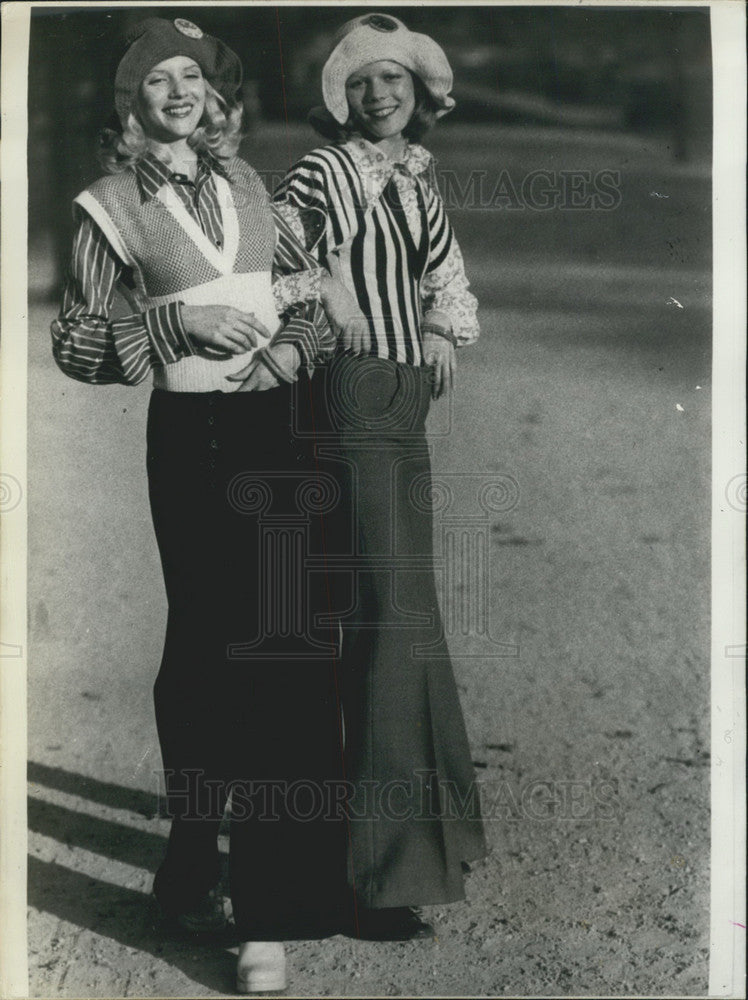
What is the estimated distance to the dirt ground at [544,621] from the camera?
2576mm

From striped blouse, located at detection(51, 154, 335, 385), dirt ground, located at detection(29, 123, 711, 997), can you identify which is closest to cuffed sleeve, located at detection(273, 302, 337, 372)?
striped blouse, located at detection(51, 154, 335, 385)

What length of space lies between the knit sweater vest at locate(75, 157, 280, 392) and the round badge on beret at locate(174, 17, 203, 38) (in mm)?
332

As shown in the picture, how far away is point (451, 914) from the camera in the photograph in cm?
257

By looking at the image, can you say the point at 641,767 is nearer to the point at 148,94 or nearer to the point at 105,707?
the point at 105,707

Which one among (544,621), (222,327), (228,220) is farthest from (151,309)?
(544,621)

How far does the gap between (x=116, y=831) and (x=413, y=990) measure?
0.80m

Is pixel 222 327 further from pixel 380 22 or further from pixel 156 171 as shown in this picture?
pixel 380 22

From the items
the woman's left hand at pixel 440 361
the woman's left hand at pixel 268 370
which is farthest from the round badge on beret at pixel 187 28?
the woman's left hand at pixel 440 361

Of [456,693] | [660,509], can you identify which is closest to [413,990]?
[456,693]

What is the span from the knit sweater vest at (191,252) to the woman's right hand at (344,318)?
0.13m

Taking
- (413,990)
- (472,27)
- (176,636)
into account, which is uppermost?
(472,27)

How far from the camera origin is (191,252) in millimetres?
2471

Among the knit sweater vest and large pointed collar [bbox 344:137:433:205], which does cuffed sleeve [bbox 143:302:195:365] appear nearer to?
the knit sweater vest

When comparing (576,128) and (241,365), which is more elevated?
(576,128)
